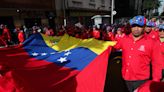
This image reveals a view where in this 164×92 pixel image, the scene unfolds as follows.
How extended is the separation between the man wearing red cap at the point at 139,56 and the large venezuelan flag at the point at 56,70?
542 mm

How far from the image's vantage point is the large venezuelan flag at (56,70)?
4020mm

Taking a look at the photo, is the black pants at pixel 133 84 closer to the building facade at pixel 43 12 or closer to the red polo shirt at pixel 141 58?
the red polo shirt at pixel 141 58

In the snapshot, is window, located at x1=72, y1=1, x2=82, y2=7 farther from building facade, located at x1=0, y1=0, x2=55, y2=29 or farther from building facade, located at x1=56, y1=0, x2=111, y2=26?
building facade, located at x1=0, y1=0, x2=55, y2=29

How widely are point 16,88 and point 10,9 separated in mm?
19793

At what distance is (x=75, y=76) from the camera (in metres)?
4.99

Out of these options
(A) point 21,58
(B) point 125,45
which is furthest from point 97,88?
(A) point 21,58

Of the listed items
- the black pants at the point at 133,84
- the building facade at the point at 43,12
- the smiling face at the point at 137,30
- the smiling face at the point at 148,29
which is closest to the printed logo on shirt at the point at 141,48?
the smiling face at the point at 137,30

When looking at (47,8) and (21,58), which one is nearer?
(21,58)

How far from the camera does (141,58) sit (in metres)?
4.18

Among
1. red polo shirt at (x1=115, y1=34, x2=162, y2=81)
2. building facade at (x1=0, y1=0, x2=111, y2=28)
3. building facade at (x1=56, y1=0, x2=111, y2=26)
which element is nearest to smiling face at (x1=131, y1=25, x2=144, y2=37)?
red polo shirt at (x1=115, y1=34, x2=162, y2=81)

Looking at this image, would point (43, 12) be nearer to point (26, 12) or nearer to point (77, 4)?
point (26, 12)

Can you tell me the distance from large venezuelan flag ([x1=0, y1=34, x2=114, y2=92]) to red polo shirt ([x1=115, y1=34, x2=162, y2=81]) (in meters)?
0.55

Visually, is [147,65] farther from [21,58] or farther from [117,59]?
[21,58]

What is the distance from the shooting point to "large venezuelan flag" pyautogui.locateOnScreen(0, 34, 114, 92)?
4.02 m
